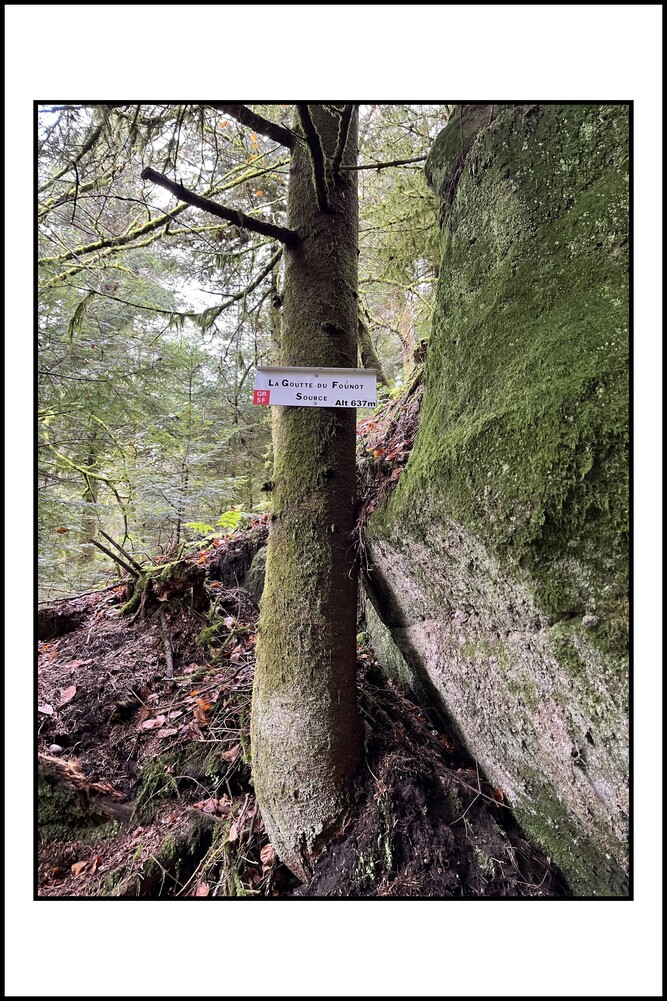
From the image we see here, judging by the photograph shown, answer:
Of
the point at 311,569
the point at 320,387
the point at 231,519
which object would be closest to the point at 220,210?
the point at 320,387

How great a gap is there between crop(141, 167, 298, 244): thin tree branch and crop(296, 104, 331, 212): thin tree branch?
23 centimetres

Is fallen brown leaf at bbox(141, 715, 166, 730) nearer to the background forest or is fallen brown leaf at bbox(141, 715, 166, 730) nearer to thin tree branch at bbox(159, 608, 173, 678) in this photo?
thin tree branch at bbox(159, 608, 173, 678)

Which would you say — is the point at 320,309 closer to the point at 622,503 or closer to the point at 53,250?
the point at 622,503

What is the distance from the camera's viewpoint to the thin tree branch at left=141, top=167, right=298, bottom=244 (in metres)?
1.48

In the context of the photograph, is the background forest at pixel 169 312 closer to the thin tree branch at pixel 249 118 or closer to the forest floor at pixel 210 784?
the thin tree branch at pixel 249 118

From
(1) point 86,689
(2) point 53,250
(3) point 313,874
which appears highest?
(2) point 53,250

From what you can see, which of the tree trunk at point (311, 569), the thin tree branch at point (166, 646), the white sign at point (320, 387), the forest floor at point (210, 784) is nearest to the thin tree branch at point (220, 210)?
the tree trunk at point (311, 569)

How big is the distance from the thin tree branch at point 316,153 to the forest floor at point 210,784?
1.43m

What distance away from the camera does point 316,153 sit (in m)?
1.73

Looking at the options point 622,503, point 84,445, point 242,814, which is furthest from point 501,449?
point 84,445

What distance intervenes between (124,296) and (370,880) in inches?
245

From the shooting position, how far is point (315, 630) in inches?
78.0

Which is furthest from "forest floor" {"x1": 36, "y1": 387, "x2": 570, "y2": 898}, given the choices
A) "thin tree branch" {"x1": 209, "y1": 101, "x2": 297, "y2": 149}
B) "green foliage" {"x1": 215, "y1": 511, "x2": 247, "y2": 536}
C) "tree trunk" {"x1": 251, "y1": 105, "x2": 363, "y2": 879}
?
"thin tree branch" {"x1": 209, "y1": 101, "x2": 297, "y2": 149}

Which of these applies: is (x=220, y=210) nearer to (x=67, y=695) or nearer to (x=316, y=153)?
(x=316, y=153)
